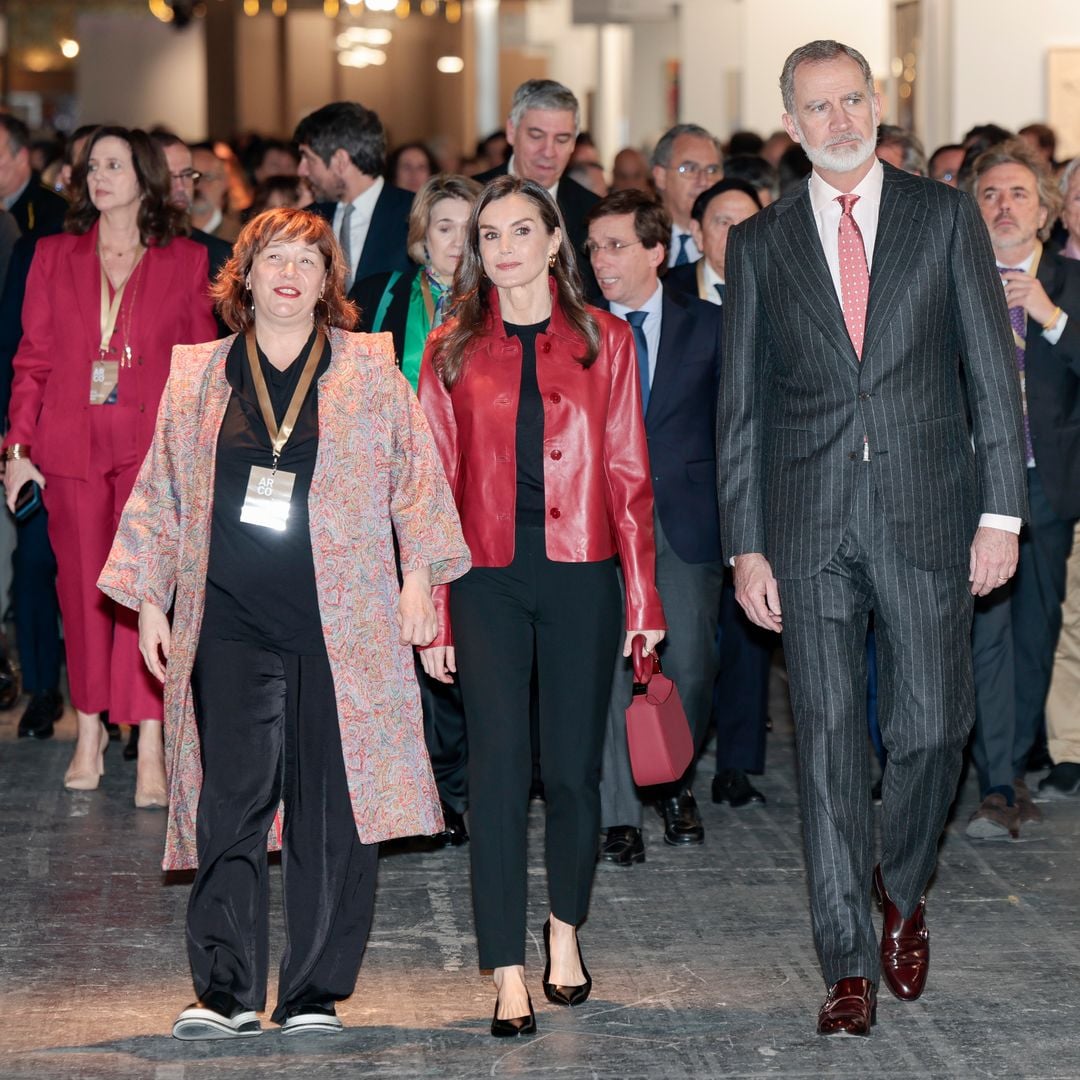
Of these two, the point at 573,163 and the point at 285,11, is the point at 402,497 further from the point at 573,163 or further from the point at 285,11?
the point at 285,11

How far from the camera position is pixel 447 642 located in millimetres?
4559

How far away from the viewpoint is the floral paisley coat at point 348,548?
4.31m

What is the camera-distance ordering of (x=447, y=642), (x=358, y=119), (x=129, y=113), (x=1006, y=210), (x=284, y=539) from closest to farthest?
1. (x=284, y=539)
2. (x=447, y=642)
3. (x=1006, y=210)
4. (x=358, y=119)
5. (x=129, y=113)

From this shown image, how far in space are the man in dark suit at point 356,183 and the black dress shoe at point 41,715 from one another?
2.00 metres

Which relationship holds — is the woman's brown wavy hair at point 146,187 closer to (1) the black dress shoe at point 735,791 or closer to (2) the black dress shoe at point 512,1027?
(1) the black dress shoe at point 735,791

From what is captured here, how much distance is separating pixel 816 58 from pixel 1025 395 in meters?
2.16

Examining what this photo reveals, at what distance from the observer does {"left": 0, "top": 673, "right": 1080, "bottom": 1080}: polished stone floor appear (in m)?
4.20

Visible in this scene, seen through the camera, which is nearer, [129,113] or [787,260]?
[787,260]

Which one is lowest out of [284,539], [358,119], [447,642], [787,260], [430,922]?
[430,922]

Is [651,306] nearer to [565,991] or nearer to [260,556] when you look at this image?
[260,556]

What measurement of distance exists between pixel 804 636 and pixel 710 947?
0.98 m

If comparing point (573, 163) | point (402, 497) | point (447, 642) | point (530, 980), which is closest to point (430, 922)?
point (530, 980)

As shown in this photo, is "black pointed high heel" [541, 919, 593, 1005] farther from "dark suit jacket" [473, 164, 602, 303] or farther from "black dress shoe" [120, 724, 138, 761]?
"dark suit jacket" [473, 164, 602, 303]

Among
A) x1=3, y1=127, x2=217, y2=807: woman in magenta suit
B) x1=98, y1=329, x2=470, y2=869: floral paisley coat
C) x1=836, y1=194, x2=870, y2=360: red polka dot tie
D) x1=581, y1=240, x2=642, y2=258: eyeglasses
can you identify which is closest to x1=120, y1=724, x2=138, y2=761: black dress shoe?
x1=3, y1=127, x2=217, y2=807: woman in magenta suit
